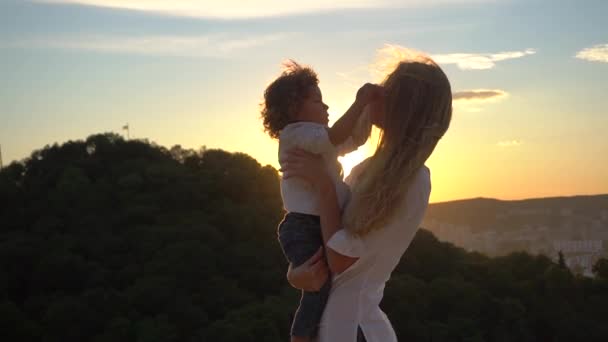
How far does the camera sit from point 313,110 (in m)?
2.71

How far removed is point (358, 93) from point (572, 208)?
35664 mm

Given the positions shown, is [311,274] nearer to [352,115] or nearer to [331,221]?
[331,221]

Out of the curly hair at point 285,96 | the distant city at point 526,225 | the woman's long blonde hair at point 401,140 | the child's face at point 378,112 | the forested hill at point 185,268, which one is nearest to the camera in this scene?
the woman's long blonde hair at point 401,140

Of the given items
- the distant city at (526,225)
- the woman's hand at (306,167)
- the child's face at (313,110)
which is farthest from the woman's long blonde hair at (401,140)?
the distant city at (526,225)

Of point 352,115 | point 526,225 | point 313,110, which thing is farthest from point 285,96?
point 526,225

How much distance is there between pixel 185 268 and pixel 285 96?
74.4 ft

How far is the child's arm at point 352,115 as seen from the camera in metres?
2.42

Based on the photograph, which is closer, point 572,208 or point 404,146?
point 404,146

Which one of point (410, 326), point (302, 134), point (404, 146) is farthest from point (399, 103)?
point (410, 326)

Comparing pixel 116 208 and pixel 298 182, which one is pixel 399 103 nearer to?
pixel 298 182

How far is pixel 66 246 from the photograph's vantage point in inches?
1026

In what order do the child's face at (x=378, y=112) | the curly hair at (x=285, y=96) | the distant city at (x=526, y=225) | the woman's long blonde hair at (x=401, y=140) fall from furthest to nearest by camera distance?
the distant city at (x=526, y=225)
the curly hair at (x=285, y=96)
the child's face at (x=378, y=112)
the woman's long blonde hair at (x=401, y=140)

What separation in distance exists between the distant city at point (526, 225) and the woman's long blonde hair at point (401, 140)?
3154cm

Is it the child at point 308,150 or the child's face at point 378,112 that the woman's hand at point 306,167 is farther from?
the child's face at point 378,112
